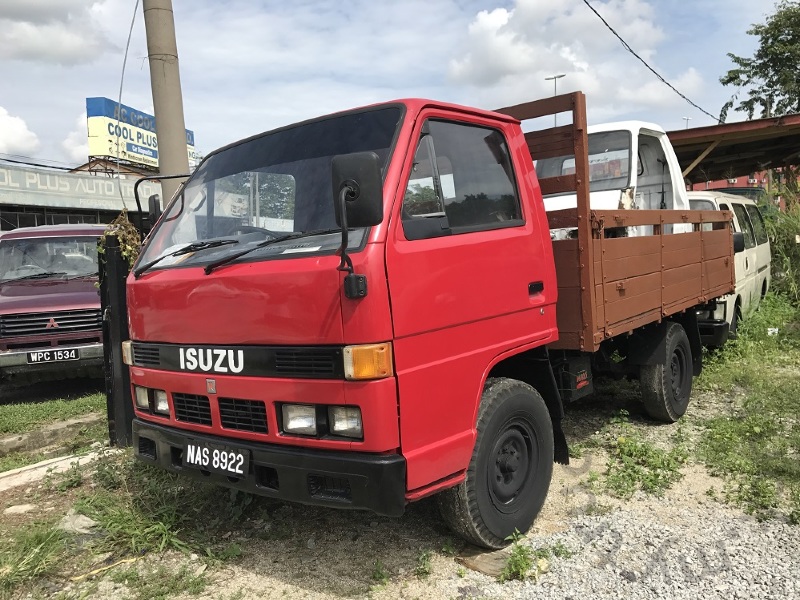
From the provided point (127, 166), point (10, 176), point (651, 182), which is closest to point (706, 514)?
point (651, 182)

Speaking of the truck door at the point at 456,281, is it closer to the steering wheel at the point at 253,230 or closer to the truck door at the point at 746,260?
the steering wheel at the point at 253,230

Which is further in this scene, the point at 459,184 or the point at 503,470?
the point at 503,470

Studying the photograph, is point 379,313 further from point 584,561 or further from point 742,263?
point 742,263

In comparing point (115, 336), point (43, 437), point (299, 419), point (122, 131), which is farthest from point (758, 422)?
point (122, 131)

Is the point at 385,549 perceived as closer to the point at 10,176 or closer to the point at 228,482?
the point at 228,482

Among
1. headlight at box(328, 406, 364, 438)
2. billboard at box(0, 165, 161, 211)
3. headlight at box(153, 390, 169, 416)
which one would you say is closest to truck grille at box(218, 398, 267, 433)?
headlight at box(328, 406, 364, 438)

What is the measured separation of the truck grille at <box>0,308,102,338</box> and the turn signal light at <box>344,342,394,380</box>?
5.38m

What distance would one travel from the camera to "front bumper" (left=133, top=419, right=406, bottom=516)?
255 centimetres

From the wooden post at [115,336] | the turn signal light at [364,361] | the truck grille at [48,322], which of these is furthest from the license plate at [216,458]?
the truck grille at [48,322]

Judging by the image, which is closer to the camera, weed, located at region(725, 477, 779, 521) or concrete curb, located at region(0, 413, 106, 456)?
weed, located at region(725, 477, 779, 521)

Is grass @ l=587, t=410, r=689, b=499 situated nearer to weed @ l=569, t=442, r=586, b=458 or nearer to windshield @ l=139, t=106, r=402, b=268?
weed @ l=569, t=442, r=586, b=458

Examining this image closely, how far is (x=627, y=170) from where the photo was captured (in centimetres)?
600

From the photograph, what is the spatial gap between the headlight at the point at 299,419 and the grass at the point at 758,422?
8.73 ft

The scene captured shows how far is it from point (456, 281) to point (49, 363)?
5.78 meters
